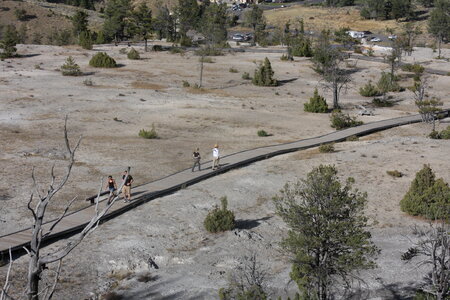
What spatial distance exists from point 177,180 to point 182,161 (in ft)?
13.8

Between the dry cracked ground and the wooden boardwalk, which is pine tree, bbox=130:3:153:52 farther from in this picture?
the wooden boardwalk

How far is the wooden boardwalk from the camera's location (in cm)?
1969

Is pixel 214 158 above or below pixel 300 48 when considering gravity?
below

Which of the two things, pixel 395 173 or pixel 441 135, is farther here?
pixel 441 135

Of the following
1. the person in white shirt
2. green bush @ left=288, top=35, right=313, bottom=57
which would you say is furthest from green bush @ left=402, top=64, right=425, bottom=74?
the person in white shirt

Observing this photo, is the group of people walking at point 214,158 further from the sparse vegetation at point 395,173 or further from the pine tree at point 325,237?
the pine tree at point 325,237

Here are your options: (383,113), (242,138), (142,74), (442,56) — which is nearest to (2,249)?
(242,138)

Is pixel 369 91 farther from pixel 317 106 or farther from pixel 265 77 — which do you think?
pixel 317 106

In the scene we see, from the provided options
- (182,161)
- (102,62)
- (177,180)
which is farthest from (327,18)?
(177,180)

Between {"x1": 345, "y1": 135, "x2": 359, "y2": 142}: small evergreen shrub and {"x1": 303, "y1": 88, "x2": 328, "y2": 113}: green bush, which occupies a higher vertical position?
{"x1": 303, "y1": 88, "x2": 328, "y2": 113}: green bush

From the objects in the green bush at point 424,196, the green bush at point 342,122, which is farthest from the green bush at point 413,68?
the green bush at point 424,196

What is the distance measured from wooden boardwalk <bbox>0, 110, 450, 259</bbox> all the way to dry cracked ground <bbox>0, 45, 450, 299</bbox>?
585 mm

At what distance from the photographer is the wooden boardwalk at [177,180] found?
64.6 ft

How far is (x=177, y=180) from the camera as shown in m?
27.7
